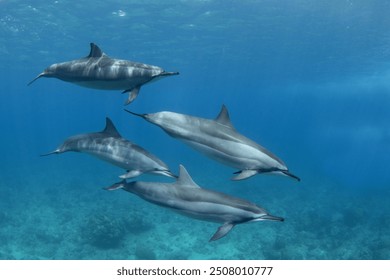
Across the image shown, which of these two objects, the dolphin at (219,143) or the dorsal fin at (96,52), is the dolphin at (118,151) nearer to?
the dolphin at (219,143)

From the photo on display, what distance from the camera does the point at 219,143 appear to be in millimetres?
6379

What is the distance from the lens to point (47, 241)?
17.2 meters

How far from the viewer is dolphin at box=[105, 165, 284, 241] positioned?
20.8 feet

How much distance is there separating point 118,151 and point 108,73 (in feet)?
5.35

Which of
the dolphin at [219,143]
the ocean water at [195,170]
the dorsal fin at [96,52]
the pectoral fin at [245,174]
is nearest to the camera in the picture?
the pectoral fin at [245,174]

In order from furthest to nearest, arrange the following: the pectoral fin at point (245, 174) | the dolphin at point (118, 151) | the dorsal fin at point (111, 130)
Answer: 1. the dorsal fin at point (111, 130)
2. the dolphin at point (118, 151)
3. the pectoral fin at point (245, 174)

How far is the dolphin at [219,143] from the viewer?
627cm

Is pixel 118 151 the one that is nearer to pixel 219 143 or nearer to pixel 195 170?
pixel 219 143

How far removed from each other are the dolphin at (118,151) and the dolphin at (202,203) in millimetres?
347

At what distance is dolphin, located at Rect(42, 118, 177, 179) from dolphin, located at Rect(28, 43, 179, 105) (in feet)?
3.94

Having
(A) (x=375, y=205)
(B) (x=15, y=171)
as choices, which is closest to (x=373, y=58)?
(A) (x=375, y=205)

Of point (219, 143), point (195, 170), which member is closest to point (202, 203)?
point (219, 143)

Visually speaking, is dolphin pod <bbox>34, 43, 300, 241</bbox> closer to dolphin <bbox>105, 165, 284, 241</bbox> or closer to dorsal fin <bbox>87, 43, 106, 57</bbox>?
dolphin <bbox>105, 165, 284, 241</bbox>

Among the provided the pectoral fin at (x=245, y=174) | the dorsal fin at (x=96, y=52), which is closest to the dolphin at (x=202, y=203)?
the pectoral fin at (x=245, y=174)
